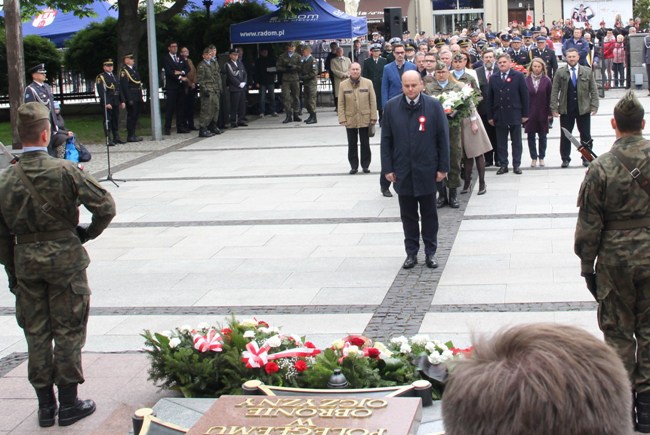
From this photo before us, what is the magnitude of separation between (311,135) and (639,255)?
17237 mm

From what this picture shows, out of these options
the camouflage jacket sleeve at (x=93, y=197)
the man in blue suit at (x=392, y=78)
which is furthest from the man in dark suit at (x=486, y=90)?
the camouflage jacket sleeve at (x=93, y=197)

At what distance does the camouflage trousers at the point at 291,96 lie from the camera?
25422mm

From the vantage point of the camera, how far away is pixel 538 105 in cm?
1544

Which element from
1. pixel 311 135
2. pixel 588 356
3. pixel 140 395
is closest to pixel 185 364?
pixel 140 395

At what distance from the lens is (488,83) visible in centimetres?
1524

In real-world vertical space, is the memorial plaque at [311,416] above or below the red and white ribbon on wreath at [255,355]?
above

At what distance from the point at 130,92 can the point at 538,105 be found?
1039 centimetres

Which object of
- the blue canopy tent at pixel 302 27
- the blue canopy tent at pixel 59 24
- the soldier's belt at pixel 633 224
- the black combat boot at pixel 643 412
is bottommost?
the black combat boot at pixel 643 412

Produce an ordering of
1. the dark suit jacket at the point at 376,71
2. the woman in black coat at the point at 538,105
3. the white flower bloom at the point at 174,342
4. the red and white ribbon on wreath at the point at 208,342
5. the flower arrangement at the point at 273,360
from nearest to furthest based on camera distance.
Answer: the flower arrangement at the point at 273,360, the red and white ribbon on wreath at the point at 208,342, the white flower bloom at the point at 174,342, the woman in black coat at the point at 538,105, the dark suit jacket at the point at 376,71

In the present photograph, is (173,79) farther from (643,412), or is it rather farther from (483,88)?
(643,412)

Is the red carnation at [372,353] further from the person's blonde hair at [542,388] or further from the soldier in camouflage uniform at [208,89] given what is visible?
the soldier in camouflage uniform at [208,89]

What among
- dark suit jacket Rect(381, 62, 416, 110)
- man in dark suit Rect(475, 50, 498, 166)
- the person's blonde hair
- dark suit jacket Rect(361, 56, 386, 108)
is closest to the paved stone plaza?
man in dark suit Rect(475, 50, 498, 166)

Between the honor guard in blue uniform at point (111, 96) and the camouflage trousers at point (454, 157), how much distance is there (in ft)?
34.0

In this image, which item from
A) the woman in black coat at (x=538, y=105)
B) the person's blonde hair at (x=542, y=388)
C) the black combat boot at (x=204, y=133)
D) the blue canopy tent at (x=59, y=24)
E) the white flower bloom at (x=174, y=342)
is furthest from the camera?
the blue canopy tent at (x=59, y=24)
